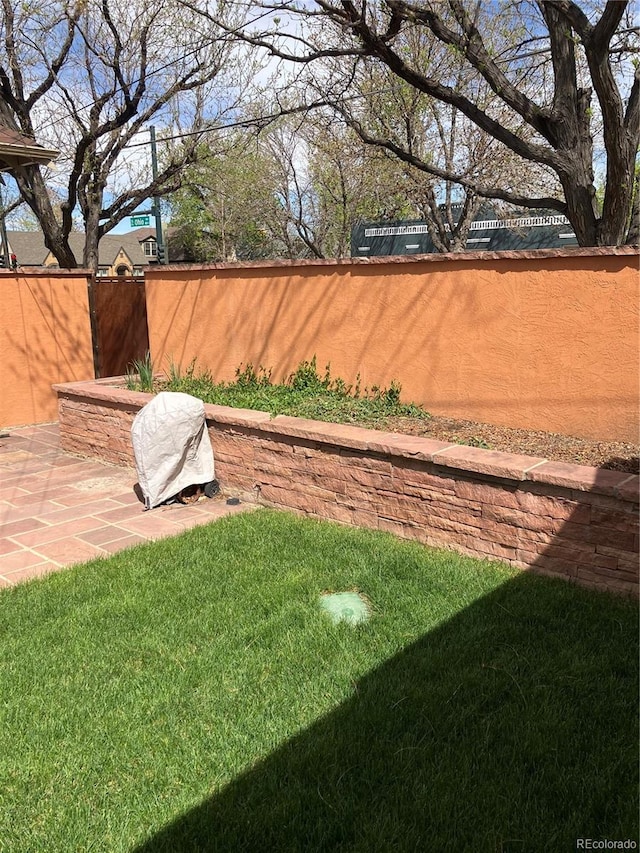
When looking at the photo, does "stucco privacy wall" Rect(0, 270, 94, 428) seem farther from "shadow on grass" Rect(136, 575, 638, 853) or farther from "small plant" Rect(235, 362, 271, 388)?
"shadow on grass" Rect(136, 575, 638, 853)

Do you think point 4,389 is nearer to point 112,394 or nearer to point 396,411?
point 112,394

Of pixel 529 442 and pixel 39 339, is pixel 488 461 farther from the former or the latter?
pixel 39 339

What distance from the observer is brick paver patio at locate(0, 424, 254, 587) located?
4590 mm

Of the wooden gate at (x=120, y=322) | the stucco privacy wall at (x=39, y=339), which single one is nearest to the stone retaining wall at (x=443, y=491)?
the stucco privacy wall at (x=39, y=339)

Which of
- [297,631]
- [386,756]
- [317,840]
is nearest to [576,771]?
[386,756]

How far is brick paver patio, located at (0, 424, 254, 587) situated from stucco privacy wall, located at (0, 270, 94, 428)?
5.42 ft

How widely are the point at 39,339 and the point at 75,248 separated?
4727cm

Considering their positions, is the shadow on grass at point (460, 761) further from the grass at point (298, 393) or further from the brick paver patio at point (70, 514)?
the grass at point (298, 393)

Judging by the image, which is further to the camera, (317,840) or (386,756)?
(386,756)

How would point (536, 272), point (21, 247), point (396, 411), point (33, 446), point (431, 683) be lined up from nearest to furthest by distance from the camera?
point (431, 683), point (536, 272), point (396, 411), point (33, 446), point (21, 247)

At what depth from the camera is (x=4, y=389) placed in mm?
8594

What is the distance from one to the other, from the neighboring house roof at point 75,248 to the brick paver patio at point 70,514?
4468 cm

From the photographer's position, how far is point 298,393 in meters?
6.38

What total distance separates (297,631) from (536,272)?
3.14m
